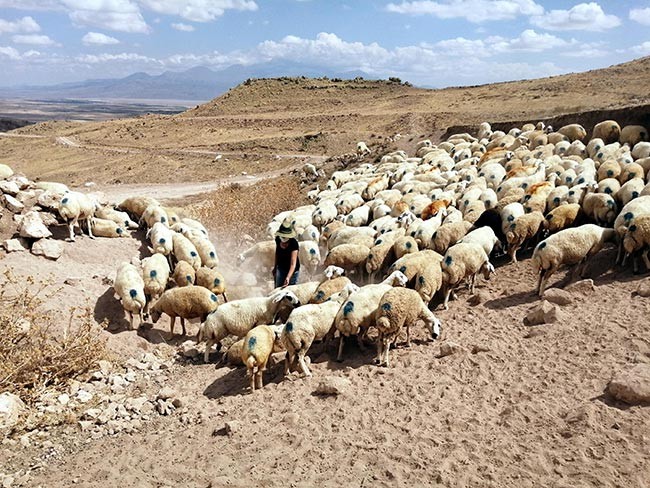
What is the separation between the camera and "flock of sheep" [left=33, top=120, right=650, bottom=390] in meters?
7.29

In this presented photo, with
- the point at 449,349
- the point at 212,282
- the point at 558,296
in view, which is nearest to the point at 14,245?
the point at 212,282

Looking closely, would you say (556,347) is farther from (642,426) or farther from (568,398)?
(642,426)

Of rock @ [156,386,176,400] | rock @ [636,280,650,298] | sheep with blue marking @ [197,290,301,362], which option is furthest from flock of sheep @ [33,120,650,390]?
rock @ [156,386,176,400]

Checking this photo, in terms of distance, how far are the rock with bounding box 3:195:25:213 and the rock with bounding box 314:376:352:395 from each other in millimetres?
7702

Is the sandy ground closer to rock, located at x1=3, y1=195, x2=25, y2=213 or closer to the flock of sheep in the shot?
the flock of sheep

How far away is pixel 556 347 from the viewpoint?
21.8 ft

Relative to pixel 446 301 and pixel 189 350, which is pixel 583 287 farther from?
pixel 189 350

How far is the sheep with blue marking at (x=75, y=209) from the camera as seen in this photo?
34.2 ft

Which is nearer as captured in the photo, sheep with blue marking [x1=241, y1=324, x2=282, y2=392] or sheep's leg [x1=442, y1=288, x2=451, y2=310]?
A: sheep with blue marking [x1=241, y1=324, x2=282, y2=392]

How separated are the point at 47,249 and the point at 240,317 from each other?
449cm

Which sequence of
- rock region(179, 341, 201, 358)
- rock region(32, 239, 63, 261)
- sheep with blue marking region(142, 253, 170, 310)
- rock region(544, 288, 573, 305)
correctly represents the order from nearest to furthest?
rock region(544, 288, 573, 305)
rock region(179, 341, 201, 358)
sheep with blue marking region(142, 253, 170, 310)
rock region(32, 239, 63, 261)

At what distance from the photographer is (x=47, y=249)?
32.0 ft

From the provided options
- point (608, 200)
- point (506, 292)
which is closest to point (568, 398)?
point (506, 292)

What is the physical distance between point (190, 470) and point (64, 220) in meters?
7.22
